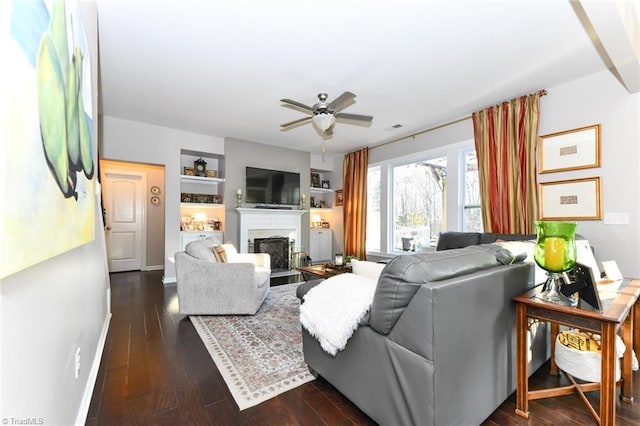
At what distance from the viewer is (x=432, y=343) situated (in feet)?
3.78

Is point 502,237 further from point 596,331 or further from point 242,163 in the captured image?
Result: point 242,163

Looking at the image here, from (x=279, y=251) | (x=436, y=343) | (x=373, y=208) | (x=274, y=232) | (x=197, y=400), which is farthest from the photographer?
(x=373, y=208)

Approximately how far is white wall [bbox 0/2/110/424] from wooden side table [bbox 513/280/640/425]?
2.02 m

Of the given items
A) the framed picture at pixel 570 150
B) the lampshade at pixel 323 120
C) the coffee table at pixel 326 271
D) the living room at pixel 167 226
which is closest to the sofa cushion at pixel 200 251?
the living room at pixel 167 226

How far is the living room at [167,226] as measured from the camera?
83 centimetres

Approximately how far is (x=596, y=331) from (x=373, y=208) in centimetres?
483

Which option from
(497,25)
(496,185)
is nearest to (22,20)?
(497,25)

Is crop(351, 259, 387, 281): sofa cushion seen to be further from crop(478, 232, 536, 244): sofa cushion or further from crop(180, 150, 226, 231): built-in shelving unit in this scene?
crop(180, 150, 226, 231): built-in shelving unit

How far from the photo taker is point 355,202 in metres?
6.09

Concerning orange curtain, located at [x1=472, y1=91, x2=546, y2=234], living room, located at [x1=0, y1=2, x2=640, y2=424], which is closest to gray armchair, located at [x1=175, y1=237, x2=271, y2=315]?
living room, located at [x1=0, y1=2, x2=640, y2=424]

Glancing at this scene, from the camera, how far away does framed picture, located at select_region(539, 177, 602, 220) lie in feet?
9.70

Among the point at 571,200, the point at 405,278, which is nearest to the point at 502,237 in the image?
the point at 571,200

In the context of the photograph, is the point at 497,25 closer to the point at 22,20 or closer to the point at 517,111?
the point at 517,111

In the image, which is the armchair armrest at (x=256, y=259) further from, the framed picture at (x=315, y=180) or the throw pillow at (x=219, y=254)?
the framed picture at (x=315, y=180)
